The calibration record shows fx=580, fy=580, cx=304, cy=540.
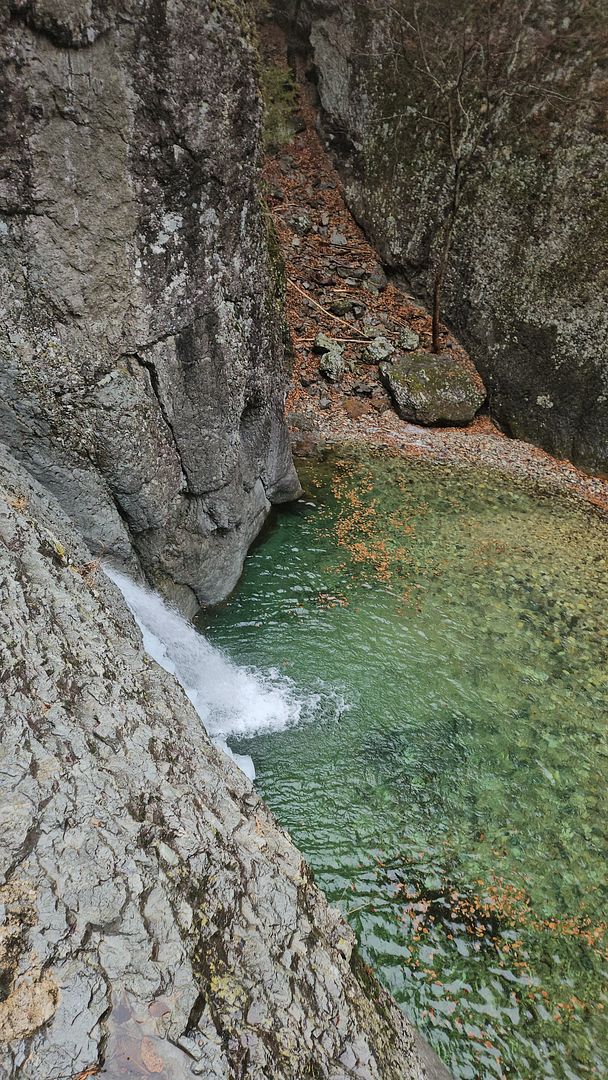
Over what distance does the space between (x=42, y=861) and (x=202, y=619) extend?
500 centimetres

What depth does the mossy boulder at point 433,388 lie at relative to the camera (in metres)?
12.0

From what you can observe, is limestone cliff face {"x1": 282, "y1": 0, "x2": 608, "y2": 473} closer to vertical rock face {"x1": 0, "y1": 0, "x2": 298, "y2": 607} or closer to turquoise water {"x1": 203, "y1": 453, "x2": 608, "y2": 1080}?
turquoise water {"x1": 203, "y1": 453, "x2": 608, "y2": 1080}

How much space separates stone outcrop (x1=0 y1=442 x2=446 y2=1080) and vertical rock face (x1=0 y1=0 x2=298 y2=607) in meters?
2.15

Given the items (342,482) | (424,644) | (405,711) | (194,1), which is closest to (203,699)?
(405,711)

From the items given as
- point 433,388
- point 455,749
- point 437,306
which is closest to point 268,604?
point 455,749

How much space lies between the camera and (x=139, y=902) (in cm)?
241

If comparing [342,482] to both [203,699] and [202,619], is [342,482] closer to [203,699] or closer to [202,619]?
[202,619]

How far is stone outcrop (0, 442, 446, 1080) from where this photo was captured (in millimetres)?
2016

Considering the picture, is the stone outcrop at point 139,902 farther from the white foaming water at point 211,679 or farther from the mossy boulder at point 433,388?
the mossy boulder at point 433,388

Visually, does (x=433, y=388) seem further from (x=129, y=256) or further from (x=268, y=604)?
(x=129, y=256)

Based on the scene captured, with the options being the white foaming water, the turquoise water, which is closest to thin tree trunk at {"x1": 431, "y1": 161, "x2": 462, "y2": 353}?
the turquoise water

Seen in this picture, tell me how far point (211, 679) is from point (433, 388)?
8.48 m

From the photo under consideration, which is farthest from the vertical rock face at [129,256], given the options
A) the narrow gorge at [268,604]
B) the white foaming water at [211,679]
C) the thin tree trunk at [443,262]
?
the thin tree trunk at [443,262]

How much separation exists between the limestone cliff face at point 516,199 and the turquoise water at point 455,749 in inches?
120
